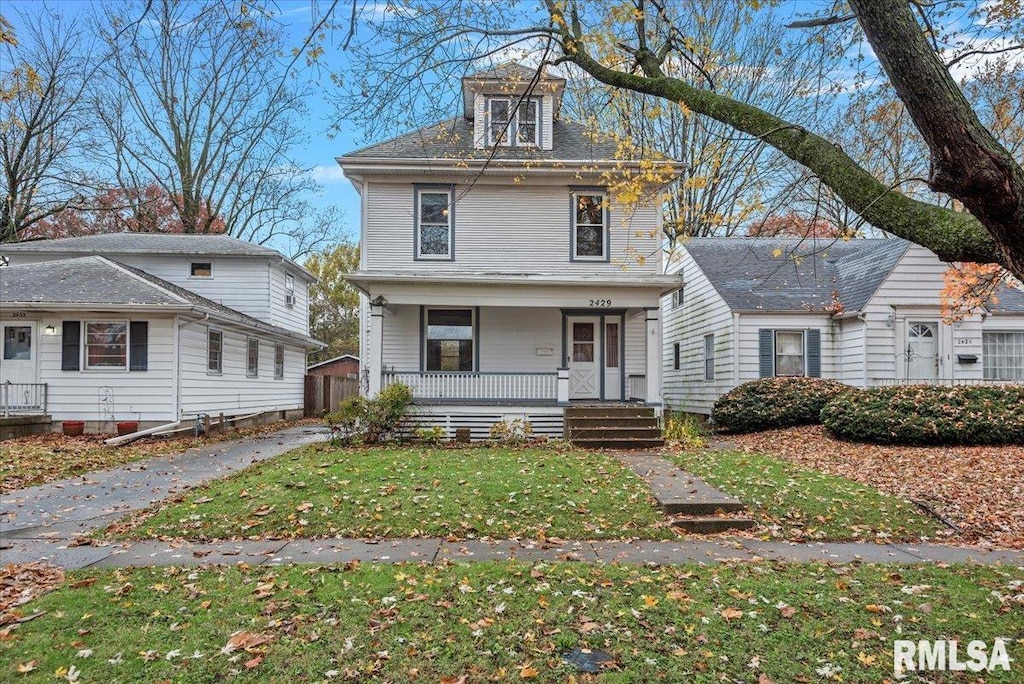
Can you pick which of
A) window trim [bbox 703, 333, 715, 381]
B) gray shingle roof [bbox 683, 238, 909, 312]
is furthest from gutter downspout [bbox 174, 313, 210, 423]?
gray shingle roof [bbox 683, 238, 909, 312]

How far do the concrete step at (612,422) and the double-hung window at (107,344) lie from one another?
11477 mm

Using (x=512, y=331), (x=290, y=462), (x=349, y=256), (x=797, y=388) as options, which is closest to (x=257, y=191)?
(x=349, y=256)

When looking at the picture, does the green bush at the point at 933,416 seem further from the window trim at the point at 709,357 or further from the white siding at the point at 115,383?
the white siding at the point at 115,383

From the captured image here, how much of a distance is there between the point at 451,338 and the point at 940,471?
34.2 ft

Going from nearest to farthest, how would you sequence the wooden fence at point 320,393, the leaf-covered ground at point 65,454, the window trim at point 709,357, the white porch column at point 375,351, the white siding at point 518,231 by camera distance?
1. the leaf-covered ground at point 65,454
2. the white porch column at point 375,351
3. the white siding at point 518,231
4. the window trim at point 709,357
5. the wooden fence at point 320,393

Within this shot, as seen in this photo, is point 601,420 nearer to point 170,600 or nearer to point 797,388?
point 797,388

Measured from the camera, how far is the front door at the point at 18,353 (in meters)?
15.6

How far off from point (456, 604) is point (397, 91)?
532cm

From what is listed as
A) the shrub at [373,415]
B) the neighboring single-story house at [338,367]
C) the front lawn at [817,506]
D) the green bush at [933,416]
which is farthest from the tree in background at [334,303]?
the front lawn at [817,506]

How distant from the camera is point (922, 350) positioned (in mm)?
15750

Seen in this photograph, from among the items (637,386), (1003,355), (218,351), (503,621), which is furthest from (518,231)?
(1003,355)

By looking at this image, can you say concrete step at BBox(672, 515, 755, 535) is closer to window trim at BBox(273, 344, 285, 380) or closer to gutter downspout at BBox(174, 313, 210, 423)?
gutter downspout at BBox(174, 313, 210, 423)

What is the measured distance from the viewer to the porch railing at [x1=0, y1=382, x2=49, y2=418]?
1526cm

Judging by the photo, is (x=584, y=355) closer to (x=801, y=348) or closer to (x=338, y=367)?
(x=801, y=348)
